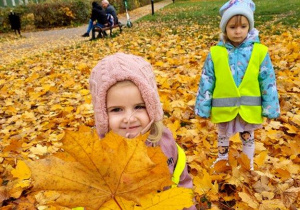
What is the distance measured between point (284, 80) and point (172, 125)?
1784 millimetres

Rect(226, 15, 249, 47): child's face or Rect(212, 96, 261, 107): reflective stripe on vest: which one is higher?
Rect(226, 15, 249, 47): child's face

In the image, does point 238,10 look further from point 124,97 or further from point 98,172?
point 98,172

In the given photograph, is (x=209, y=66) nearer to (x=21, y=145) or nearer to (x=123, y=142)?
(x=123, y=142)

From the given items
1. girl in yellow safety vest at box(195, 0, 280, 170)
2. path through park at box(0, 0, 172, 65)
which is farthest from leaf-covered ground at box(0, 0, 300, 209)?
path through park at box(0, 0, 172, 65)

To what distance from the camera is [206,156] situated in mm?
2568

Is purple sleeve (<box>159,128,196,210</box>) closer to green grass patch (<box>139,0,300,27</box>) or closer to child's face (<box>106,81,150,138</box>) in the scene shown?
child's face (<box>106,81,150,138</box>)

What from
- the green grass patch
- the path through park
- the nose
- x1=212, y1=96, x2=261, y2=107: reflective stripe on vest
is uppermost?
the nose

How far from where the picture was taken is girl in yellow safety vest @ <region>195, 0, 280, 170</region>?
210 centimetres

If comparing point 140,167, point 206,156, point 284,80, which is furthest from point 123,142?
point 284,80

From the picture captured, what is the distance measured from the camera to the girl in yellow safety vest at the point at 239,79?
2.10 m

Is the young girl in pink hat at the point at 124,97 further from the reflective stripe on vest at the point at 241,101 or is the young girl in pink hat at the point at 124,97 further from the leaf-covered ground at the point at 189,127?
the reflective stripe on vest at the point at 241,101

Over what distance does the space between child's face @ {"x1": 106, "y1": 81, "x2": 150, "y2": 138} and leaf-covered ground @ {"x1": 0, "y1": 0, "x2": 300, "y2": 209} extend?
80 cm

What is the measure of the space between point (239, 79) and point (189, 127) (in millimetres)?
1023

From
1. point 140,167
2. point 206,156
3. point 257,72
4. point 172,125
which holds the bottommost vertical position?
point 206,156
